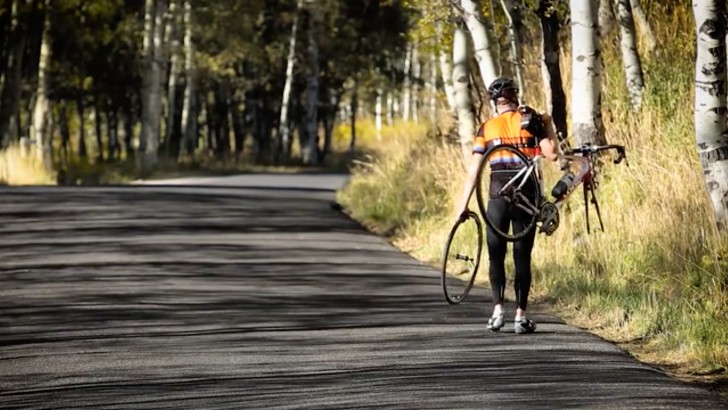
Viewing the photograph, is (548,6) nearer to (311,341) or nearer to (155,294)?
(155,294)

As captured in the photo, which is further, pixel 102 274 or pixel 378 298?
pixel 102 274

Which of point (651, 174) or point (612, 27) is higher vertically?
point (612, 27)

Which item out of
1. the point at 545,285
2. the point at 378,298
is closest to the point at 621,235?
the point at 545,285

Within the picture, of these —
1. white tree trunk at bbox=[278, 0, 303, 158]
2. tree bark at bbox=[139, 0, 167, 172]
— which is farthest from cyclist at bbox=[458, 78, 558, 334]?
white tree trunk at bbox=[278, 0, 303, 158]

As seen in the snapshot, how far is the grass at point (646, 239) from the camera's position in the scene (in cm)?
1228

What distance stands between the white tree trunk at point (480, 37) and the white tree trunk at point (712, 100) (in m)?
8.04

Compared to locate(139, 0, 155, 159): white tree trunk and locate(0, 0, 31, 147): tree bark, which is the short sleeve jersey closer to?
locate(139, 0, 155, 159): white tree trunk

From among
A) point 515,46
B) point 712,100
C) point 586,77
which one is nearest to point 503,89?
point 712,100

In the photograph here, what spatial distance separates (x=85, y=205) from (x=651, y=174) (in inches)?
480

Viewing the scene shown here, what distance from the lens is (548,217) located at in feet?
Result: 43.9

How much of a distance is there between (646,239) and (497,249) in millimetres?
2553

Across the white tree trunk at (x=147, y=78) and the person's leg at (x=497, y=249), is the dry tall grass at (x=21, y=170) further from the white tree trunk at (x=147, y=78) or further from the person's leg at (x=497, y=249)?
the person's leg at (x=497, y=249)

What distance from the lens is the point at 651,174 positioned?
1692 centimetres

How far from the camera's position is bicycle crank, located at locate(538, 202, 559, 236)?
13250 mm
